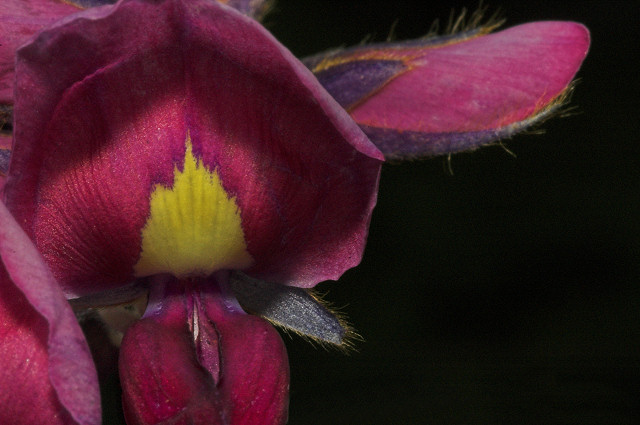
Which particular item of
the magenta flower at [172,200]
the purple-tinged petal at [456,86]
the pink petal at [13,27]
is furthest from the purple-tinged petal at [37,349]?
the purple-tinged petal at [456,86]

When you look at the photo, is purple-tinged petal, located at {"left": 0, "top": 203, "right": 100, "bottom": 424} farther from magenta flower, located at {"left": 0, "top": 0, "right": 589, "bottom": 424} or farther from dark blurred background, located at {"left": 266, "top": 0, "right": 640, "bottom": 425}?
dark blurred background, located at {"left": 266, "top": 0, "right": 640, "bottom": 425}

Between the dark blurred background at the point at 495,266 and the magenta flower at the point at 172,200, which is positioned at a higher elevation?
the magenta flower at the point at 172,200

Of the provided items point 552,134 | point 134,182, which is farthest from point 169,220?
point 552,134

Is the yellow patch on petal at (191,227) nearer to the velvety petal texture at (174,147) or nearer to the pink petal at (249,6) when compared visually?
the velvety petal texture at (174,147)

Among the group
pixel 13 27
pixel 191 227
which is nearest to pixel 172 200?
pixel 191 227

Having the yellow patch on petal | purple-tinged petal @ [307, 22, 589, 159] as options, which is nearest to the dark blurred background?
purple-tinged petal @ [307, 22, 589, 159]

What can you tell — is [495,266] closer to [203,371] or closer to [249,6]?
[249,6]
